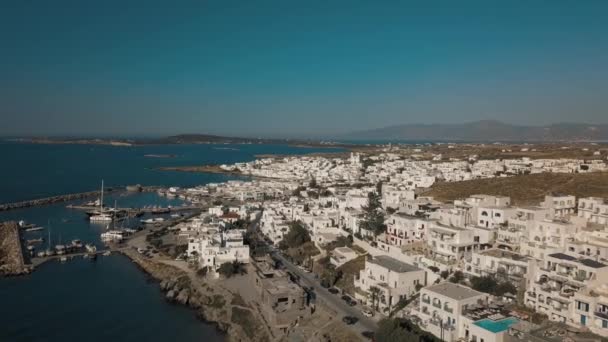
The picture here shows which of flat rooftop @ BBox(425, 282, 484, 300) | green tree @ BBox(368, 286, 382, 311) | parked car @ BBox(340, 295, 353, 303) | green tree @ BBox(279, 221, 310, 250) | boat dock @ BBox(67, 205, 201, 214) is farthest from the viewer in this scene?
boat dock @ BBox(67, 205, 201, 214)

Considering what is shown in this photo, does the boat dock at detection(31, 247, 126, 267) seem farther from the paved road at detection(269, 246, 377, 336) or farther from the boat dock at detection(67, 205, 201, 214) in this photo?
the boat dock at detection(67, 205, 201, 214)

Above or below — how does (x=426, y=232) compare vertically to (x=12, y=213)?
above

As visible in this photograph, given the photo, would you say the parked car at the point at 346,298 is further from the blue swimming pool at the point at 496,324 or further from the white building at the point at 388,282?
the blue swimming pool at the point at 496,324

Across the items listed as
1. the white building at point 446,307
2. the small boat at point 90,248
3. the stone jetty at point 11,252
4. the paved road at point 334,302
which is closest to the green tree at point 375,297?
the paved road at point 334,302

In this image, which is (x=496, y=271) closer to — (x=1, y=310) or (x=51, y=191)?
(x=1, y=310)

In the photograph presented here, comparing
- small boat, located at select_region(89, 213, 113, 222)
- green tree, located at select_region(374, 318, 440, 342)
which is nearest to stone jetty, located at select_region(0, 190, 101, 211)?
small boat, located at select_region(89, 213, 113, 222)

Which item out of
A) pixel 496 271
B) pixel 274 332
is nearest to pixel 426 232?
pixel 496 271
